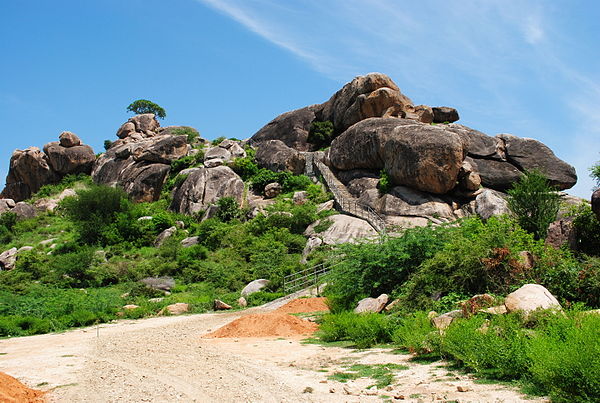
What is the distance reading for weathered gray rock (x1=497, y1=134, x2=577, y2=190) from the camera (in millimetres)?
35000

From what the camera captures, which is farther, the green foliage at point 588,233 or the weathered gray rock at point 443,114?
the weathered gray rock at point 443,114

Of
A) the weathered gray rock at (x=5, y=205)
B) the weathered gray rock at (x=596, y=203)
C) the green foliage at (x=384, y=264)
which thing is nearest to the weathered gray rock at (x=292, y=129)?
the weathered gray rock at (x=5, y=205)

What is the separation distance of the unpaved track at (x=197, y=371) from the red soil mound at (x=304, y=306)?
6.18 metres

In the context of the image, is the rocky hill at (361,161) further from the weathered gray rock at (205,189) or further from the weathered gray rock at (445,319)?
the weathered gray rock at (445,319)

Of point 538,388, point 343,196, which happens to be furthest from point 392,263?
point 343,196

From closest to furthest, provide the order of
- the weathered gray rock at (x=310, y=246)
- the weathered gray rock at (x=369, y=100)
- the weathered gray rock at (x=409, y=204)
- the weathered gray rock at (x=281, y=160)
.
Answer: the weathered gray rock at (x=310, y=246), the weathered gray rock at (x=409, y=204), the weathered gray rock at (x=369, y=100), the weathered gray rock at (x=281, y=160)

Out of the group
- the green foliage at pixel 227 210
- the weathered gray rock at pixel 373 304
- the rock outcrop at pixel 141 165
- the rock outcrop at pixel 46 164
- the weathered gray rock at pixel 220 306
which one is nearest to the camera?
the weathered gray rock at pixel 373 304

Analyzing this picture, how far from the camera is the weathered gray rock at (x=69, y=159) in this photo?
5825cm

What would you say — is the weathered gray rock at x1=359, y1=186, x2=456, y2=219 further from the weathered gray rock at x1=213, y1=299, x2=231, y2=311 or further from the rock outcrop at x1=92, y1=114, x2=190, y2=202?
the rock outcrop at x1=92, y1=114, x2=190, y2=202

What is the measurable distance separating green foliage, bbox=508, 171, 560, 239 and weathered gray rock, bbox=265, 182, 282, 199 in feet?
77.8

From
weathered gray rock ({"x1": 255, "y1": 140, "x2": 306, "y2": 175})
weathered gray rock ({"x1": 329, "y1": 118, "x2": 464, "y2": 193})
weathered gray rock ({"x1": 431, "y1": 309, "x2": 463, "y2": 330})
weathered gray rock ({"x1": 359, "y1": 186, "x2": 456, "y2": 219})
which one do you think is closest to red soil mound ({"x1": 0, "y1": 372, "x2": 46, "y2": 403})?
weathered gray rock ({"x1": 431, "y1": 309, "x2": 463, "y2": 330})

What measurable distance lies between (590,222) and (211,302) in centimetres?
1535

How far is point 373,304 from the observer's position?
13594 mm

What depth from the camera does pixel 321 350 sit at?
10508 mm
